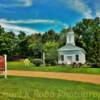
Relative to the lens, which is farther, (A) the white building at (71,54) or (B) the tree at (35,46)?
(B) the tree at (35,46)

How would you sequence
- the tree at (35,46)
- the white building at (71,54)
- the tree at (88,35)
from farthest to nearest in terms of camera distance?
the tree at (35,46) → the white building at (71,54) → the tree at (88,35)

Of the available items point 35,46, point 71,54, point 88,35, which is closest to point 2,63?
point 71,54

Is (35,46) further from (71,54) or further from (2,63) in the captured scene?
(2,63)

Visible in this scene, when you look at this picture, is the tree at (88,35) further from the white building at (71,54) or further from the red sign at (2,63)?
the red sign at (2,63)

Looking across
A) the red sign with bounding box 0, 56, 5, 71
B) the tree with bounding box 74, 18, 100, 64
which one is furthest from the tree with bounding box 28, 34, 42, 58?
the red sign with bounding box 0, 56, 5, 71

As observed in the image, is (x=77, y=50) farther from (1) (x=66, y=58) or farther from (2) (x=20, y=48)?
(2) (x=20, y=48)

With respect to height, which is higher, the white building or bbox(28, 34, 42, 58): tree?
bbox(28, 34, 42, 58): tree

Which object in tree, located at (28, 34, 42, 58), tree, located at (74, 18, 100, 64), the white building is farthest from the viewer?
tree, located at (28, 34, 42, 58)

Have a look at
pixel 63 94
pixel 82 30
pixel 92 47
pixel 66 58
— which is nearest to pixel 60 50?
pixel 66 58

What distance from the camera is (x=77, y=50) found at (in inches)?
2072

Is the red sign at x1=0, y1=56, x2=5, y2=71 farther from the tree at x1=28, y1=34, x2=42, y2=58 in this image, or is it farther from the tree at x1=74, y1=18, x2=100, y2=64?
the tree at x1=28, y1=34, x2=42, y2=58

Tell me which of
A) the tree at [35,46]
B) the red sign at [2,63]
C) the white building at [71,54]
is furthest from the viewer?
the tree at [35,46]

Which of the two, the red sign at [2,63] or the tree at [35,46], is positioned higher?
the tree at [35,46]

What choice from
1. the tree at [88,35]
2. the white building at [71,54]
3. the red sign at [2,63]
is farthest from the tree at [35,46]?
the red sign at [2,63]
